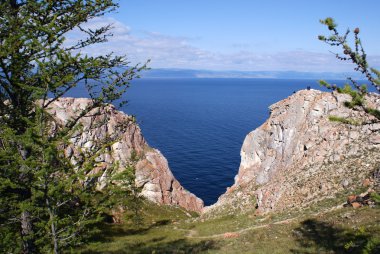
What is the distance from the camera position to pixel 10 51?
39.5 feet

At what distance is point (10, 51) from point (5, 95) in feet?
7.87

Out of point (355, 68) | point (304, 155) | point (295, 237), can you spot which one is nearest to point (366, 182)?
point (304, 155)

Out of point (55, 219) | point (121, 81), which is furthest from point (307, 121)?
point (55, 219)

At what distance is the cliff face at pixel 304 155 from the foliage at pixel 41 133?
2790 cm

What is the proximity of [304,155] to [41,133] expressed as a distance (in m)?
45.9

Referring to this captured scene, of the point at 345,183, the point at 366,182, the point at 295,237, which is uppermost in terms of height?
the point at 366,182

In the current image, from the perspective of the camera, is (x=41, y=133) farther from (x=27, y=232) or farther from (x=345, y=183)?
(x=345, y=183)

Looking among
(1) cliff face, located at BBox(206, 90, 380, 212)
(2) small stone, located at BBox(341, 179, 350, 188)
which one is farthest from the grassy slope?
(1) cliff face, located at BBox(206, 90, 380, 212)

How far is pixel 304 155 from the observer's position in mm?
51875

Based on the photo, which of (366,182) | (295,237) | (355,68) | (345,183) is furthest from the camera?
(345,183)

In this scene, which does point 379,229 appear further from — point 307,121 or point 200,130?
point 200,130

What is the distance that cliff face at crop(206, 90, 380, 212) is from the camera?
4206cm

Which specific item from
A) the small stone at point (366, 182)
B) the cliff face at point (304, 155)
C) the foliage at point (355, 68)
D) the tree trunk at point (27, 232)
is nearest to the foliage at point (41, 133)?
the tree trunk at point (27, 232)

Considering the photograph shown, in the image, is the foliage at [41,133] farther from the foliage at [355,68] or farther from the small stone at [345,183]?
the small stone at [345,183]
